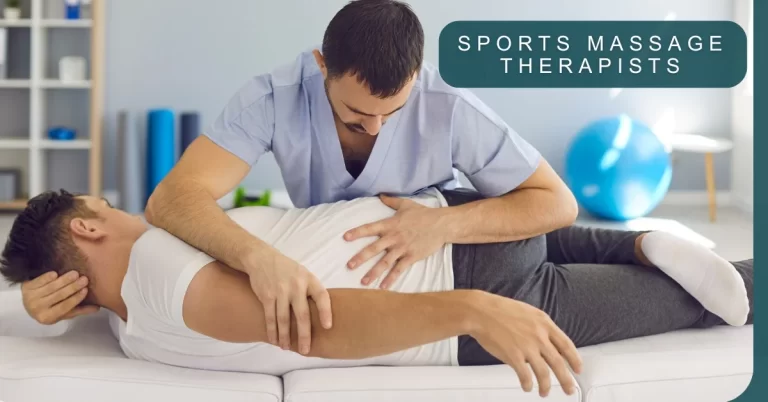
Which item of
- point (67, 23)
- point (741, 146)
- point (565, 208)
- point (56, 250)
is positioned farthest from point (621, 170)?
point (56, 250)

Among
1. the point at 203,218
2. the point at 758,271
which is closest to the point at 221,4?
the point at 203,218

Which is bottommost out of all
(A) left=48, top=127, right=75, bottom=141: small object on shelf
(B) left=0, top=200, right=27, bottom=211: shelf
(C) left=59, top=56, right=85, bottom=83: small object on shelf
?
(B) left=0, top=200, right=27, bottom=211: shelf

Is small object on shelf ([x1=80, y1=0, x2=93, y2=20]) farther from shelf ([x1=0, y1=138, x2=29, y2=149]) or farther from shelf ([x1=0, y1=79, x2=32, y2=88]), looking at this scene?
shelf ([x1=0, y1=138, x2=29, y2=149])

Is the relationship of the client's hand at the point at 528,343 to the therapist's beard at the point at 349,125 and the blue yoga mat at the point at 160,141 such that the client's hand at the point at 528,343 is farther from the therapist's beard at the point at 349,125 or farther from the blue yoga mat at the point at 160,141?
the blue yoga mat at the point at 160,141

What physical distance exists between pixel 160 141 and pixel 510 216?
2539mm

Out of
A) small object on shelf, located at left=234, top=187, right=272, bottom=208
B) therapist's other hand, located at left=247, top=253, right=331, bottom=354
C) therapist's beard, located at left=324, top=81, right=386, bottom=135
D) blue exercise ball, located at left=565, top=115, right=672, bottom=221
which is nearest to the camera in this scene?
therapist's other hand, located at left=247, top=253, right=331, bottom=354

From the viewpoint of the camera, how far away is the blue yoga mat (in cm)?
361

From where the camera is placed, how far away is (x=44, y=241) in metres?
1.29

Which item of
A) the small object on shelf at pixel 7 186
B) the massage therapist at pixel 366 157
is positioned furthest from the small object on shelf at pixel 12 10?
the massage therapist at pixel 366 157

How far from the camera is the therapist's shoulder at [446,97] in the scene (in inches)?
55.1

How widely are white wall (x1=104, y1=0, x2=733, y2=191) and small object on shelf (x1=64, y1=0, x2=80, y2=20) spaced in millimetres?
154

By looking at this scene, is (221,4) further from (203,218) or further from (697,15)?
(203,218)

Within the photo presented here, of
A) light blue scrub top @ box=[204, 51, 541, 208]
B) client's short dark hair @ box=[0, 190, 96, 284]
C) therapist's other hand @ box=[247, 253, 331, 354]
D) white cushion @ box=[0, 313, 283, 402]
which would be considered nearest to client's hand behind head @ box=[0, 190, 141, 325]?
client's short dark hair @ box=[0, 190, 96, 284]

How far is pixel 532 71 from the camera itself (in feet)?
4.35
